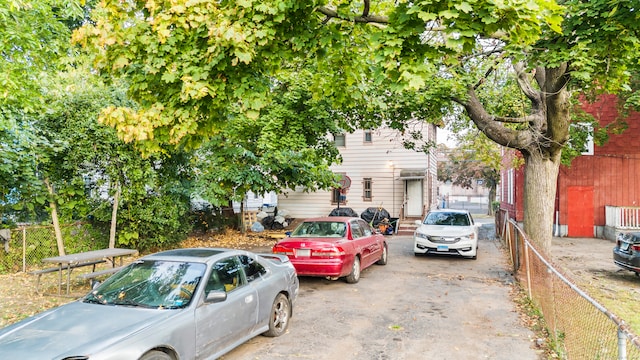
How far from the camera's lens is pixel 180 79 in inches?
253

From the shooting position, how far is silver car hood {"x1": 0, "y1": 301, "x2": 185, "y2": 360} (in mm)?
3492

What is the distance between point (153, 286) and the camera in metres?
4.82

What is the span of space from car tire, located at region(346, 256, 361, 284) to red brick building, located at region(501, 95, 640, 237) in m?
14.8

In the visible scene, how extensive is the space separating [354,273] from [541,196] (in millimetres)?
5142

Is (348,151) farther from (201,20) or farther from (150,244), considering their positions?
(201,20)

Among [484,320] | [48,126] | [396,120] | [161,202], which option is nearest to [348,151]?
[396,120]

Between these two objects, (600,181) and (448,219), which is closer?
(448,219)

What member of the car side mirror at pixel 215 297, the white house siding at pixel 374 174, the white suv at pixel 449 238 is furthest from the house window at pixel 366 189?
the car side mirror at pixel 215 297

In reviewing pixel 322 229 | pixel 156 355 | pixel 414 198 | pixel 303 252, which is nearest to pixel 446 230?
pixel 322 229

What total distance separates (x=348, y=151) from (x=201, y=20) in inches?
747

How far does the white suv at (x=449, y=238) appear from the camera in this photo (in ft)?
42.0

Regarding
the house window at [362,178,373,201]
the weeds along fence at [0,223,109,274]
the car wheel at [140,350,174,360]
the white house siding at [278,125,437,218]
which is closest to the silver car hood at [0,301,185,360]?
the car wheel at [140,350,174,360]

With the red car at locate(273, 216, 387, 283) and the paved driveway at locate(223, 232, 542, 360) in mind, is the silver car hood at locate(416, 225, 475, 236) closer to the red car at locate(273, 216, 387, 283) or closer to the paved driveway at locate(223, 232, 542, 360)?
the paved driveway at locate(223, 232, 542, 360)

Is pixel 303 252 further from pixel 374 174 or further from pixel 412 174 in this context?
pixel 374 174
